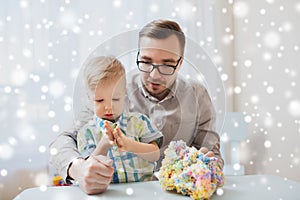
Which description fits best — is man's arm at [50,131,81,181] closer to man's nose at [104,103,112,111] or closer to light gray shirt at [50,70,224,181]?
light gray shirt at [50,70,224,181]

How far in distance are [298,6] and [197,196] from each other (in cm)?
105

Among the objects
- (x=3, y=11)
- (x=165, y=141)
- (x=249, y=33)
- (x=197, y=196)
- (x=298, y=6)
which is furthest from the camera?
(x=249, y=33)

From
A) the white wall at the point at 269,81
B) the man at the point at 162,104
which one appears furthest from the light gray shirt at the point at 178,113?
the white wall at the point at 269,81

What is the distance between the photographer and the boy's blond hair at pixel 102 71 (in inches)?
28.3

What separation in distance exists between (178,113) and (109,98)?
0.60ft

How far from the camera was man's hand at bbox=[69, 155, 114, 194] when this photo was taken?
29.0 inches

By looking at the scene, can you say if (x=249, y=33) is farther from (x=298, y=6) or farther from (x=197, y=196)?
(x=197, y=196)

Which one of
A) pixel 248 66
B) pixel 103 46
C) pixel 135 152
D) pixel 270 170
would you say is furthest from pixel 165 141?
pixel 248 66

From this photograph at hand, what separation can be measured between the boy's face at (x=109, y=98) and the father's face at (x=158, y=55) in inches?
2.3

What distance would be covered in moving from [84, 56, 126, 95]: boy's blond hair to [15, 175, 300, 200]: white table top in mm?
210

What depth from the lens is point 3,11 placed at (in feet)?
5.53

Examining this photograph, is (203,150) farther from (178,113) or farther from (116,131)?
(116,131)

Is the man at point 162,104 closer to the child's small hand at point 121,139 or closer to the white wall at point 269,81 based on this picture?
the child's small hand at point 121,139

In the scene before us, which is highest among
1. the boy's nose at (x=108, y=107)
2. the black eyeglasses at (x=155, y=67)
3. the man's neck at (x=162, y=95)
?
the black eyeglasses at (x=155, y=67)
